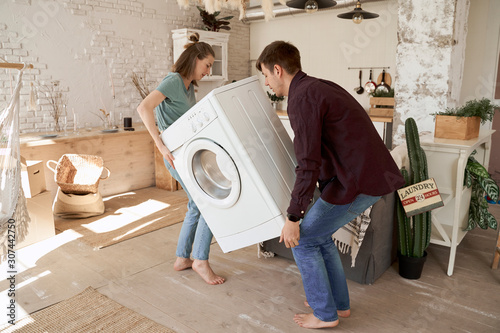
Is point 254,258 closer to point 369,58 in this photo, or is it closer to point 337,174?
point 337,174

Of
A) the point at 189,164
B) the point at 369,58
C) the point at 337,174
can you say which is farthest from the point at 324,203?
the point at 369,58

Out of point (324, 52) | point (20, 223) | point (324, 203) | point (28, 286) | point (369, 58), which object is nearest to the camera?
point (324, 203)

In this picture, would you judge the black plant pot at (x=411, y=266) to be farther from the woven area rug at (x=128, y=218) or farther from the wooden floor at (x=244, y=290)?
the woven area rug at (x=128, y=218)

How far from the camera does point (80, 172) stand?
161 inches

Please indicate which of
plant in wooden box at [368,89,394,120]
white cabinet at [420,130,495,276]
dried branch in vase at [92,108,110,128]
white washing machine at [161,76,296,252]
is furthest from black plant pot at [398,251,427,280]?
dried branch in vase at [92,108,110,128]

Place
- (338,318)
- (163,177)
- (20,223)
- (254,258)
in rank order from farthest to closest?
(163,177) < (254,258) < (20,223) < (338,318)

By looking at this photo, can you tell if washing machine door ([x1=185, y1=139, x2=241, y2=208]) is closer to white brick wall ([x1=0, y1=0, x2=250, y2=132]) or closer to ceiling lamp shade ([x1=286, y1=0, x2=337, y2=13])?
ceiling lamp shade ([x1=286, y1=0, x2=337, y2=13])

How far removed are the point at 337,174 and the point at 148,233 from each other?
2.22 meters

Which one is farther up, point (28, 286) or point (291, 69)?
point (291, 69)

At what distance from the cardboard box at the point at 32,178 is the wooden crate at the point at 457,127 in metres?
3.11

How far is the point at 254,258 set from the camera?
303 centimetres

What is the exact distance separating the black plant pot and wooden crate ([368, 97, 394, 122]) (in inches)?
102

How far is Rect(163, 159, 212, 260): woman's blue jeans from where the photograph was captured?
2.59 metres

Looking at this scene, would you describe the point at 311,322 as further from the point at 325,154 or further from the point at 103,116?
the point at 103,116
